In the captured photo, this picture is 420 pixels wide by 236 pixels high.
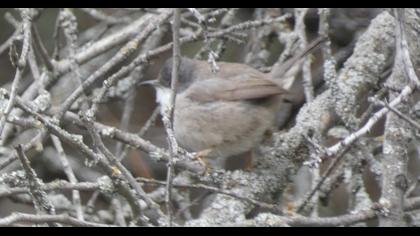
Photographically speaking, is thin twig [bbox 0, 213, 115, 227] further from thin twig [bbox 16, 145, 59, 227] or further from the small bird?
the small bird

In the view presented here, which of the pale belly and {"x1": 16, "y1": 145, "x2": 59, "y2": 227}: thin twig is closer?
{"x1": 16, "y1": 145, "x2": 59, "y2": 227}: thin twig

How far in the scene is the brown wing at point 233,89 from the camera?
203 inches

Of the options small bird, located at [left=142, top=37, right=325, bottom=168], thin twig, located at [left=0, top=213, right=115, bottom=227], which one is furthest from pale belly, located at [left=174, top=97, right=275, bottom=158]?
thin twig, located at [left=0, top=213, right=115, bottom=227]

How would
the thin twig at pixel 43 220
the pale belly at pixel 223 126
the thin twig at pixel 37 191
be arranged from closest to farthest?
the thin twig at pixel 43 220
the thin twig at pixel 37 191
the pale belly at pixel 223 126

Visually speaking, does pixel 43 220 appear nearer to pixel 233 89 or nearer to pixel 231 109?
pixel 231 109

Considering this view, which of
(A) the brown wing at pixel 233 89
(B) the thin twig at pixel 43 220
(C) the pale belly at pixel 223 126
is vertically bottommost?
(B) the thin twig at pixel 43 220

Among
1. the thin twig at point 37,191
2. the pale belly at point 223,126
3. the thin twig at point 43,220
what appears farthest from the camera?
the pale belly at point 223,126

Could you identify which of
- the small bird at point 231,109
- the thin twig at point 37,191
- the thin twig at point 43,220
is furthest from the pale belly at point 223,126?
the thin twig at point 43,220

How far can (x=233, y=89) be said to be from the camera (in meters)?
5.32

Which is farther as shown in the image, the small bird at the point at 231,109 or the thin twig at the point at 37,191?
the small bird at the point at 231,109

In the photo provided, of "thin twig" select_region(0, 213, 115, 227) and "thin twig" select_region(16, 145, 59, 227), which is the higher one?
"thin twig" select_region(16, 145, 59, 227)

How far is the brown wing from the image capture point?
16.9 feet

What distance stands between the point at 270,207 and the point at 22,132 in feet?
7.20

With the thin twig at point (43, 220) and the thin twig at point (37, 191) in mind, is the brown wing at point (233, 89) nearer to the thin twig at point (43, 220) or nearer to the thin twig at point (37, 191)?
the thin twig at point (37, 191)
